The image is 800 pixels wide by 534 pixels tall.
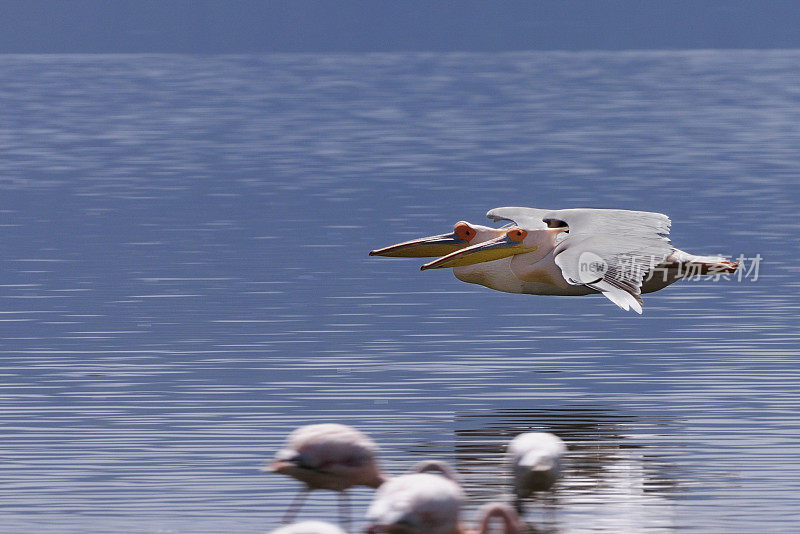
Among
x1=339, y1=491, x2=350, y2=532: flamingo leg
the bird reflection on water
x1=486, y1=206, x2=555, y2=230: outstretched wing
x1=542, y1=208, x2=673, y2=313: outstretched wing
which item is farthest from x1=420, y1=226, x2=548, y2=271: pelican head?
x1=339, y1=491, x2=350, y2=532: flamingo leg

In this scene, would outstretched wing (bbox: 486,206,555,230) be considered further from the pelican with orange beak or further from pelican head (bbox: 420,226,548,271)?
pelican head (bbox: 420,226,548,271)

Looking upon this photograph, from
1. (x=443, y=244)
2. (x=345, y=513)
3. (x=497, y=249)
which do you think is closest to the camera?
(x=345, y=513)

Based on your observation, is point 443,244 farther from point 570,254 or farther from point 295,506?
point 295,506

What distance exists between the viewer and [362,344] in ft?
63.3

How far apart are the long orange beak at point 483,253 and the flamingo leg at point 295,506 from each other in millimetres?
9065

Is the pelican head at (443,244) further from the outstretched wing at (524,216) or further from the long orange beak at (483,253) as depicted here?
the long orange beak at (483,253)

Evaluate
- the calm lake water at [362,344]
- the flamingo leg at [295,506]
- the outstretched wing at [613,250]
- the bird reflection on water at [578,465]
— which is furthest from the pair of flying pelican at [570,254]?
the flamingo leg at [295,506]

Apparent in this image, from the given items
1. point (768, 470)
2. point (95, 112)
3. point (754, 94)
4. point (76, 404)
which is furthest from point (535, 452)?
point (754, 94)

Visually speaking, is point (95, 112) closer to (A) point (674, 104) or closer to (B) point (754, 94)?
(A) point (674, 104)

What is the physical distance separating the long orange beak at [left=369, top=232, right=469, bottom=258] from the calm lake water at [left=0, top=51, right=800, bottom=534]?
53 cm

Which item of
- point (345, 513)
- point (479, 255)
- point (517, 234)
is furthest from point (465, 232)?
point (345, 513)

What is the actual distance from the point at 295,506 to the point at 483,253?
10010mm

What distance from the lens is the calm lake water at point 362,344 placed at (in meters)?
13.5

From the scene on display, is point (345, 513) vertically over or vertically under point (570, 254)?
under
